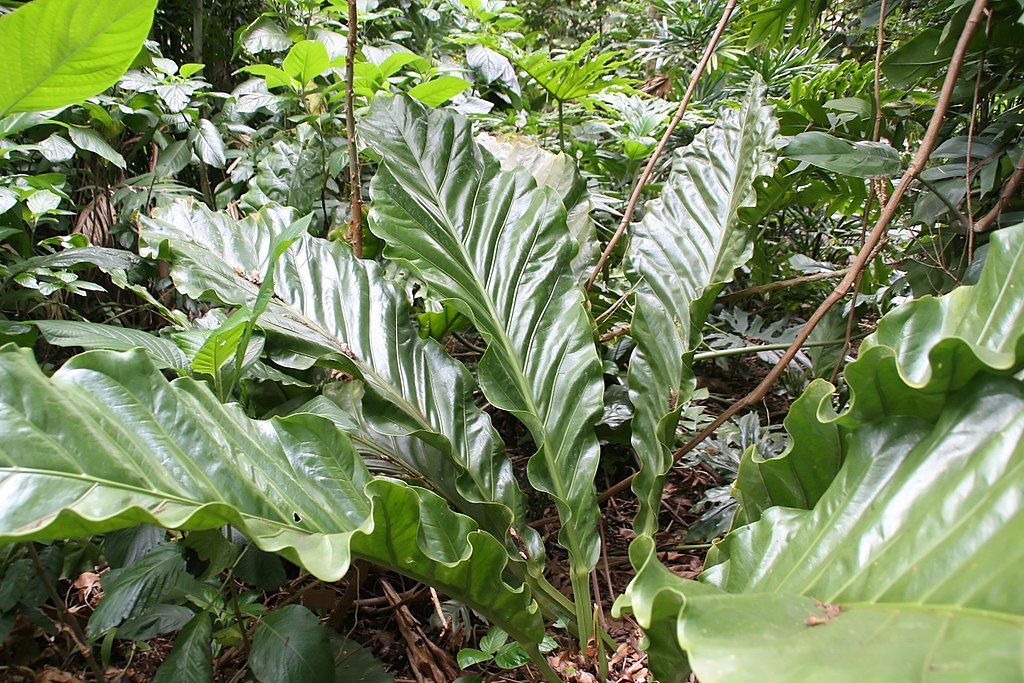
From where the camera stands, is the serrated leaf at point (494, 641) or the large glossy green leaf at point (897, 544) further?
the serrated leaf at point (494, 641)

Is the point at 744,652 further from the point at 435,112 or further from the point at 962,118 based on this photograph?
the point at 962,118

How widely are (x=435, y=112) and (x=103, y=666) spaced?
0.90 m

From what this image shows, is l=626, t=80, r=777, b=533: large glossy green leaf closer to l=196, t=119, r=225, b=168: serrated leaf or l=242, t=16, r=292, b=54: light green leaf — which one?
l=196, t=119, r=225, b=168: serrated leaf

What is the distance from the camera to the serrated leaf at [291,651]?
2.19 ft

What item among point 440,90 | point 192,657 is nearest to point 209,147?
point 440,90

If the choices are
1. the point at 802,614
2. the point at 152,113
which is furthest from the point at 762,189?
the point at 152,113

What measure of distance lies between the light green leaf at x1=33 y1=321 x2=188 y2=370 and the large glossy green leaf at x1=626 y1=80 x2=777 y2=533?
614 mm

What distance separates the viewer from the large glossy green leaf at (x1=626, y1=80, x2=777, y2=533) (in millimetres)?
856

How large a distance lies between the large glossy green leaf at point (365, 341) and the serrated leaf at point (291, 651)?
23cm

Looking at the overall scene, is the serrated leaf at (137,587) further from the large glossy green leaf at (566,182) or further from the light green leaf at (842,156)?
the light green leaf at (842,156)

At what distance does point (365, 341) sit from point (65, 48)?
47cm

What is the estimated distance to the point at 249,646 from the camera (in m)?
0.74

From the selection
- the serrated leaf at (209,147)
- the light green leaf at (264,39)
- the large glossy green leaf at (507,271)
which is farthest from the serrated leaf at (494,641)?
the light green leaf at (264,39)

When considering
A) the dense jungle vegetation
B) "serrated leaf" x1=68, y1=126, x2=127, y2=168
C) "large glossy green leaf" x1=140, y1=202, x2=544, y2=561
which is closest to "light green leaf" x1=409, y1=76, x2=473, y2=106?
the dense jungle vegetation
